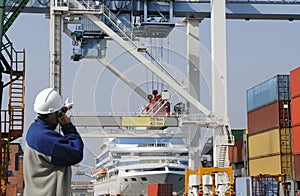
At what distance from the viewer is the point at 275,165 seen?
2809 cm

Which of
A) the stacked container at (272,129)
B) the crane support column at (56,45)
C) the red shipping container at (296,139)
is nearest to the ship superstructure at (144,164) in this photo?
the stacked container at (272,129)

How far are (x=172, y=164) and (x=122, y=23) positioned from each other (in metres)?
19.3

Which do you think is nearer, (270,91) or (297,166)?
(297,166)

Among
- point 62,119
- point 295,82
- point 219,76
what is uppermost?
point 219,76

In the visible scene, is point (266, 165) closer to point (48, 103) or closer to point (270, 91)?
point (270, 91)

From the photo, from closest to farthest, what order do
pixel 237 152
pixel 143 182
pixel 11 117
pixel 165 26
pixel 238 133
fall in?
1. pixel 11 117
2. pixel 165 26
3. pixel 237 152
4. pixel 238 133
5. pixel 143 182

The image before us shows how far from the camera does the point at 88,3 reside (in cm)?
3027

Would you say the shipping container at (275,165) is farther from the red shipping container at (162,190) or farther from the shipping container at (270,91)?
the red shipping container at (162,190)

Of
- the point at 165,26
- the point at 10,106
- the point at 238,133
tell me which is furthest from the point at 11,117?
the point at 238,133

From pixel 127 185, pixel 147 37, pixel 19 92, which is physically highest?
pixel 147 37

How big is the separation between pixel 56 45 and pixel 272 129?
36.0 feet

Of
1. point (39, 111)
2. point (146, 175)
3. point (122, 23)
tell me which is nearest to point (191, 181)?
point (122, 23)

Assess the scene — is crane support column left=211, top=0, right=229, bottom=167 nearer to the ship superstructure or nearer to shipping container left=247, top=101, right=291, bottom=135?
shipping container left=247, top=101, right=291, bottom=135

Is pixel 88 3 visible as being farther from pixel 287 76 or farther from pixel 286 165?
pixel 286 165
